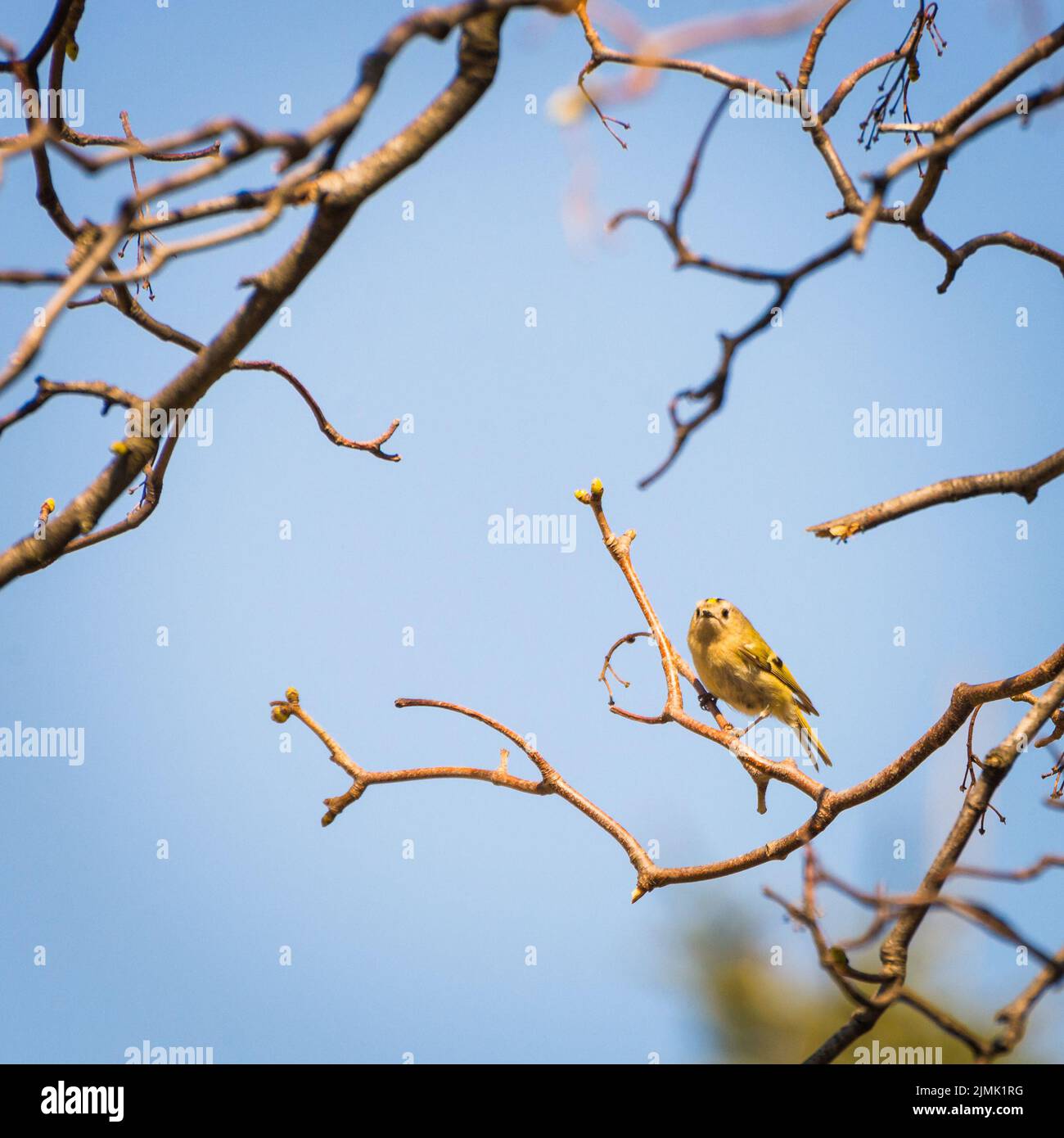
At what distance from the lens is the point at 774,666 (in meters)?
7.00

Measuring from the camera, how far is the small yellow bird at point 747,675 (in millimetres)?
6930

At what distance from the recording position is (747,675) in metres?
6.96

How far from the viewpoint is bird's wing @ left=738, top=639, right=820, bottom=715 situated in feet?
22.9

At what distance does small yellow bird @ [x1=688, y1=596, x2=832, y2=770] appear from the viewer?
273 inches

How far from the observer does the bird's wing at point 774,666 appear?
6.97 meters

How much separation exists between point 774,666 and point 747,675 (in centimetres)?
18

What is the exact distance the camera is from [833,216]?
332 centimetres
